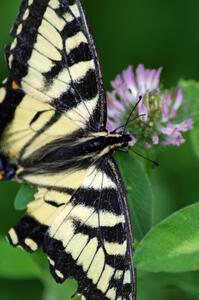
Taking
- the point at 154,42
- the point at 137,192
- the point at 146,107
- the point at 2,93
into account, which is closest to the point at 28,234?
the point at 137,192

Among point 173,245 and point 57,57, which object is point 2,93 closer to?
point 57,57

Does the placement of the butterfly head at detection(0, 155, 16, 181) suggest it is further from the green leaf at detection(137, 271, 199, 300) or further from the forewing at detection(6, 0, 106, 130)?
the green leaf at detection(137, 271, 199, 300)

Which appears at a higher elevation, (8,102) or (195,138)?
(8,102)

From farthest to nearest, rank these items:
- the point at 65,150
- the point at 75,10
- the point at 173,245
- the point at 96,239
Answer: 1. the point at 65,150
2. the point at 75,10
3. the point at 96,239
4. the point at 173,245

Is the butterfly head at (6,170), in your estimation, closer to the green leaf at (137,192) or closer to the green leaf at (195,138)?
the green leaf at (137,192)

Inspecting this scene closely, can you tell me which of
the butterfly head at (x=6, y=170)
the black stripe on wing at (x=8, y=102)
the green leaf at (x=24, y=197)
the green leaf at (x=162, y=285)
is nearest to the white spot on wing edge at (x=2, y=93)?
the black stripe on wing at (x=8, y=102)

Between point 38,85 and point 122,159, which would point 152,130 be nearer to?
point 122,159

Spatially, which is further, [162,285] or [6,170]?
[162,285]
